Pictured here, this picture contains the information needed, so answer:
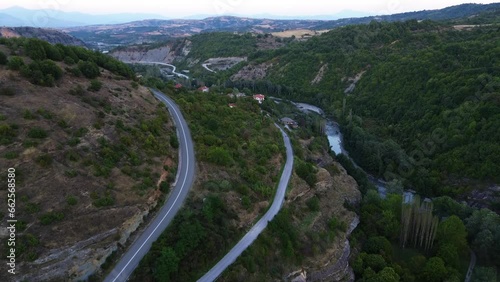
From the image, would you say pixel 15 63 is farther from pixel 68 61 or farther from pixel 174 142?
pixel 174 142

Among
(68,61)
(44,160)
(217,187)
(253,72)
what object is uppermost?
(68,61)

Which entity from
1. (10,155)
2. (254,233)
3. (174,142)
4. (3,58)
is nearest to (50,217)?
(10,155)

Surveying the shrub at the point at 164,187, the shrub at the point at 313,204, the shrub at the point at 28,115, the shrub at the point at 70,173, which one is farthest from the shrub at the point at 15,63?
the shrub at the point at 313,204

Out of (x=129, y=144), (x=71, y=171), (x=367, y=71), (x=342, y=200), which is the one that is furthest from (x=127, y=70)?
(x=367, y=71)

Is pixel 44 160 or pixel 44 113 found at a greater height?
pixel 44 113

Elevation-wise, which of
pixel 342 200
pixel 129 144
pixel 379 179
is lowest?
pixel 379 179

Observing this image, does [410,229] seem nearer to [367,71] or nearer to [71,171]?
[71,171]

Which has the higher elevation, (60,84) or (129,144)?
(60,84)

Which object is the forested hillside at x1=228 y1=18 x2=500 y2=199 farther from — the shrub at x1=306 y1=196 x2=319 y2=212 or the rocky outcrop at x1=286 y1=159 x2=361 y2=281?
the shrub at x1=306 y1=196 x2=319 y2=212
